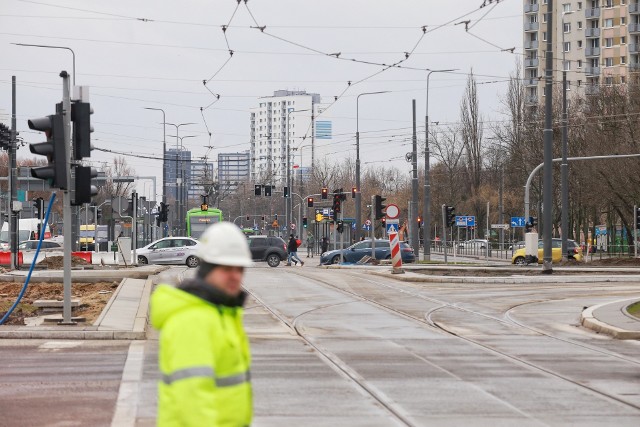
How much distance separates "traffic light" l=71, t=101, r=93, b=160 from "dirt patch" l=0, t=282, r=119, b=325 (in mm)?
3183

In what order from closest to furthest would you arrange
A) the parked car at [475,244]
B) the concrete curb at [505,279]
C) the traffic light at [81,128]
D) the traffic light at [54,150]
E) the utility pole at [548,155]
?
the traffic light at [54,150] < the traffic light at [81,128] < the concrete curb at [505,279] < the utility pole at [548,155] < the parked car at [475,244]

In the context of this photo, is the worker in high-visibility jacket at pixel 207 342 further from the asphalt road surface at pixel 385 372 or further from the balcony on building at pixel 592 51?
the balcony on building at pixel 592 51

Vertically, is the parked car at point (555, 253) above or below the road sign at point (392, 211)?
below

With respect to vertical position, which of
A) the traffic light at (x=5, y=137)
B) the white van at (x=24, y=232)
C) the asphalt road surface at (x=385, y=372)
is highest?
the traffic light at (x=5, y=137)

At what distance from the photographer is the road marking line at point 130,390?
33.1ft

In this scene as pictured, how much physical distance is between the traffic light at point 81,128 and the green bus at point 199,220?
49.8 metres

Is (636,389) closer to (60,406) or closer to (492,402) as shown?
(492,402)

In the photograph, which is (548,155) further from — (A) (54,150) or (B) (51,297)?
(A) (54,150)

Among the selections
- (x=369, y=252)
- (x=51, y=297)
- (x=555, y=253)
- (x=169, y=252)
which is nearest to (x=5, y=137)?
(x=169, y=252)

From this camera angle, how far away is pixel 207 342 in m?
4.27

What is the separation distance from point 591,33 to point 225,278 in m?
127

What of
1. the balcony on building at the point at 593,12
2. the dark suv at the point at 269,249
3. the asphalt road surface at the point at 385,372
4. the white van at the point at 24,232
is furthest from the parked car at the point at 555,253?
the balcony on building at the point at 593,12

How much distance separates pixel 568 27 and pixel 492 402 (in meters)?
123

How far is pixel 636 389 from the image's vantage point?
12656 millimetres
